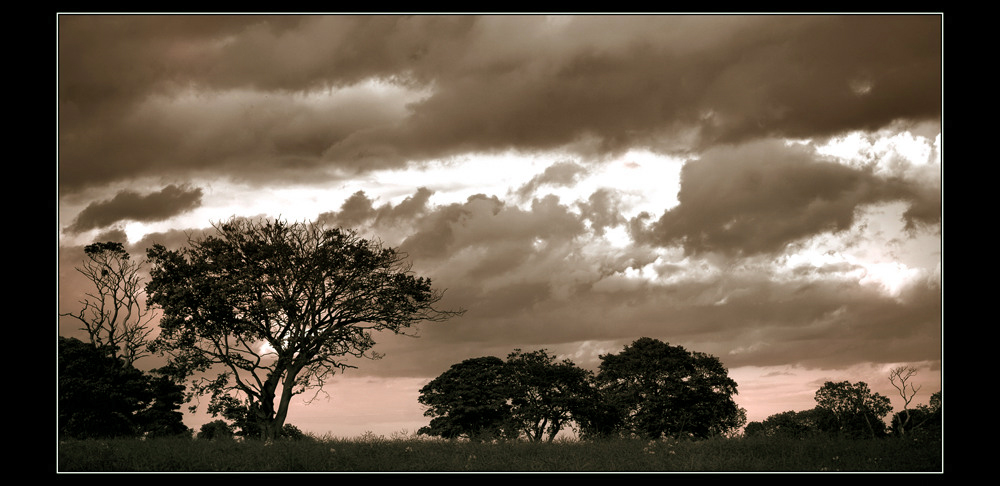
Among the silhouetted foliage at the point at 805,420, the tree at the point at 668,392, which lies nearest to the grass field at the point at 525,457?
the silhouetted foliage at the point at 805,420

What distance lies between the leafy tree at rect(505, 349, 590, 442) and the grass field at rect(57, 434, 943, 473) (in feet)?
103

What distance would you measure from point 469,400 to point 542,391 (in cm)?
601

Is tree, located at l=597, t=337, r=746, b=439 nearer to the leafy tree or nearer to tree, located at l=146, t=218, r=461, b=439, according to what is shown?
the leafy tree

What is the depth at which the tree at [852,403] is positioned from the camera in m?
56.8

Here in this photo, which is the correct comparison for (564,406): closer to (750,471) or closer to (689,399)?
(689,399)

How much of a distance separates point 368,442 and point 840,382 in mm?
50516

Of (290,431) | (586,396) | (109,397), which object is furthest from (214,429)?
(586,396)

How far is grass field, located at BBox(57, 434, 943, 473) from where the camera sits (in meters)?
19.8

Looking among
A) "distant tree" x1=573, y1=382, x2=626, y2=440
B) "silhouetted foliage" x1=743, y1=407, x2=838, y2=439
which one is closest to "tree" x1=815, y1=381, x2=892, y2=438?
"silhouetted foliage" x1=743, y1=407, x2=838, y2=439

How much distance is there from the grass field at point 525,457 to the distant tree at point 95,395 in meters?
16.1

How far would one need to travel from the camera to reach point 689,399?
53.8 meters

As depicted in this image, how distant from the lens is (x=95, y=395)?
37594 mm

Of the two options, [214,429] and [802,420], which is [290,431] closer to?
[214,429]

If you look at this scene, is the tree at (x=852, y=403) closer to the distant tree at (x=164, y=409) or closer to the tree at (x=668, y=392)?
the tree at (x=668, y=392)
